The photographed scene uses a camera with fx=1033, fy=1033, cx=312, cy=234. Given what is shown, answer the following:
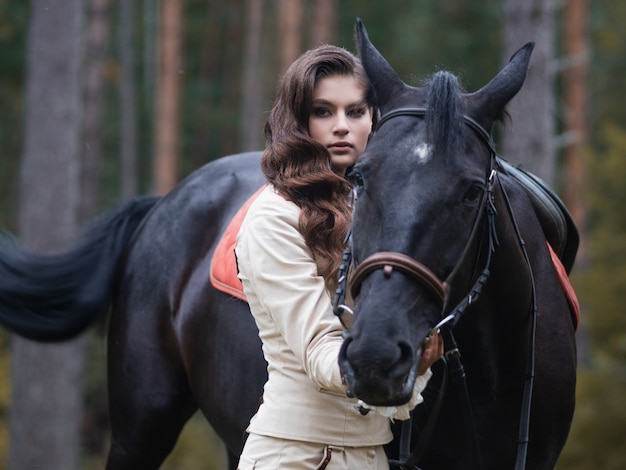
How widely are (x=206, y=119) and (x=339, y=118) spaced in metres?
24.0

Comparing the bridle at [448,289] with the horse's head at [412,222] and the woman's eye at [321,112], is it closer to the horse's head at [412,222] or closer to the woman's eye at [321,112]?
the horse's head at [412,222]

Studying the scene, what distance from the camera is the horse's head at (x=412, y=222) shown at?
2.62 m

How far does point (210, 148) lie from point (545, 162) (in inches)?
808

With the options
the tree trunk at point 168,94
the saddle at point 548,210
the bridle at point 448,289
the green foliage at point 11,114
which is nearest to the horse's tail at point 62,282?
the saddle at point 548,210

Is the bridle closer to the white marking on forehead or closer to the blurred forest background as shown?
the white marking on forehead

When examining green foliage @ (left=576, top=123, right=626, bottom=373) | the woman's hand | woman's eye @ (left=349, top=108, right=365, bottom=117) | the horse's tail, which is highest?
woman's eye @ (left=349, top=108, right=365, bottom=117)

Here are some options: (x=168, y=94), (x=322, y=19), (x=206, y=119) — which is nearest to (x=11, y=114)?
(x=168, y=94)

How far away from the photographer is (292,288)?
9.89 ft

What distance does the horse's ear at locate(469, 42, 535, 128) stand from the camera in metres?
3.12

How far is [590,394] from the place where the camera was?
1245 cm

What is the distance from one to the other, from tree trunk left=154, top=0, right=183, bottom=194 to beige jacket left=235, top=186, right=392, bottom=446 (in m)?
16.3

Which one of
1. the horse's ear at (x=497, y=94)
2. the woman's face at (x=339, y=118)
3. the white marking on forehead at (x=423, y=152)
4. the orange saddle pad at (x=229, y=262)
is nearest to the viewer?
the white marking on forehead at (x=423, y=152)

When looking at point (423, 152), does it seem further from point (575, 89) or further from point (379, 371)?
point (575, 89)

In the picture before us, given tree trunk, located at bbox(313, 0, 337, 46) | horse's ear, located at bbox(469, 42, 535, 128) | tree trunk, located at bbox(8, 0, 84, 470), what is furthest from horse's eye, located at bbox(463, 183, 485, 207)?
tree trunk, located at bbox(313, 0, 337, 46)
